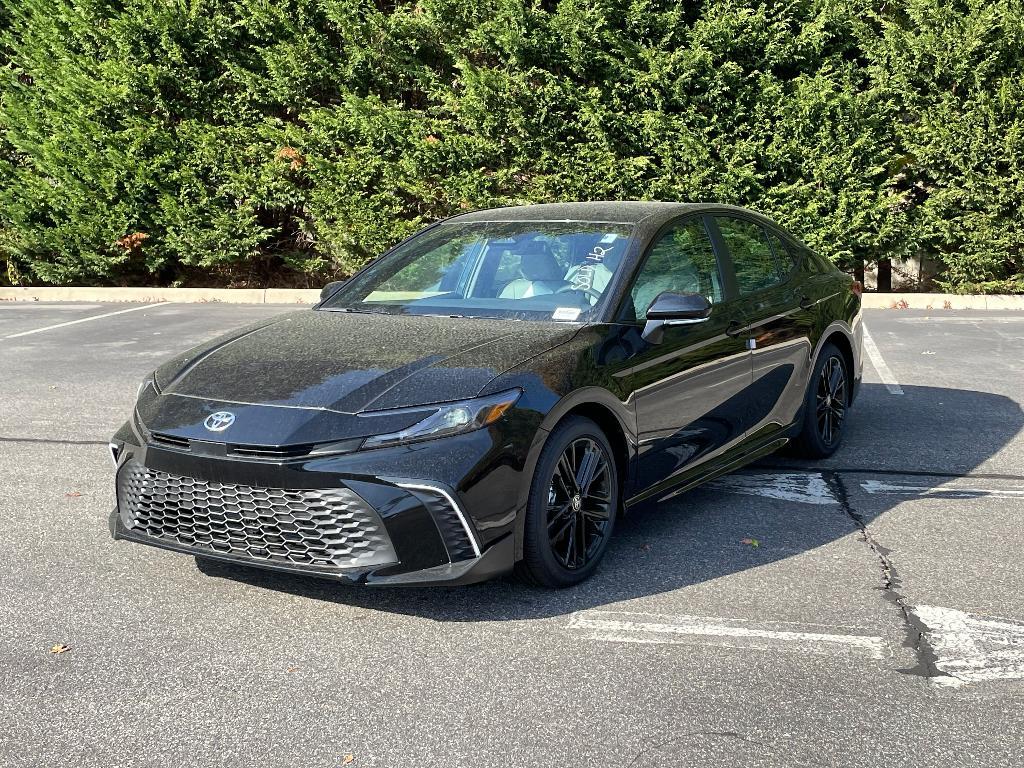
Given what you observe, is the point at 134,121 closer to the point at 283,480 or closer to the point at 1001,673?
the point at 283,480

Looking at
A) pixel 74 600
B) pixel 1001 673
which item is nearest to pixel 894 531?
pixel 1001 673

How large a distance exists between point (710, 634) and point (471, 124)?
11.6 m

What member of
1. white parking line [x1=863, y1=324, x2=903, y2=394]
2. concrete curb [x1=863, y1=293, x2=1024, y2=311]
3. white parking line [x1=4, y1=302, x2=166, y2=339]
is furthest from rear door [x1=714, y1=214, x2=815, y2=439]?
white parking line [x1=4, y1=302, x2=166, y2=339]

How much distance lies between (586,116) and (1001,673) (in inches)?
445

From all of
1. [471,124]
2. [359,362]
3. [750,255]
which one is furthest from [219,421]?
[471,124]

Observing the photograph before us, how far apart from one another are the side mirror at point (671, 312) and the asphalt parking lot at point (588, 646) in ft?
3.07

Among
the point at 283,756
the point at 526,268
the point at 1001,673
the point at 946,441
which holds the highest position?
the point at 526,268

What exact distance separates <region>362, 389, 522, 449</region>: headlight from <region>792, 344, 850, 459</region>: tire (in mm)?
2781

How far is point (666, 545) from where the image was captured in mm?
5285

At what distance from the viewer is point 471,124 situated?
15.0 metres

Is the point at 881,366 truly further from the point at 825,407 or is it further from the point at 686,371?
the point at 686,371

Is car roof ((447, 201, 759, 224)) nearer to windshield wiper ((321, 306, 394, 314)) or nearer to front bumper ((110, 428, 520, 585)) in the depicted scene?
windshield wiper ((321, 306, 394, 314))

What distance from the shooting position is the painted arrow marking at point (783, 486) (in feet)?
19.9

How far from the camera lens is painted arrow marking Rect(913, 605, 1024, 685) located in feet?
13.0
